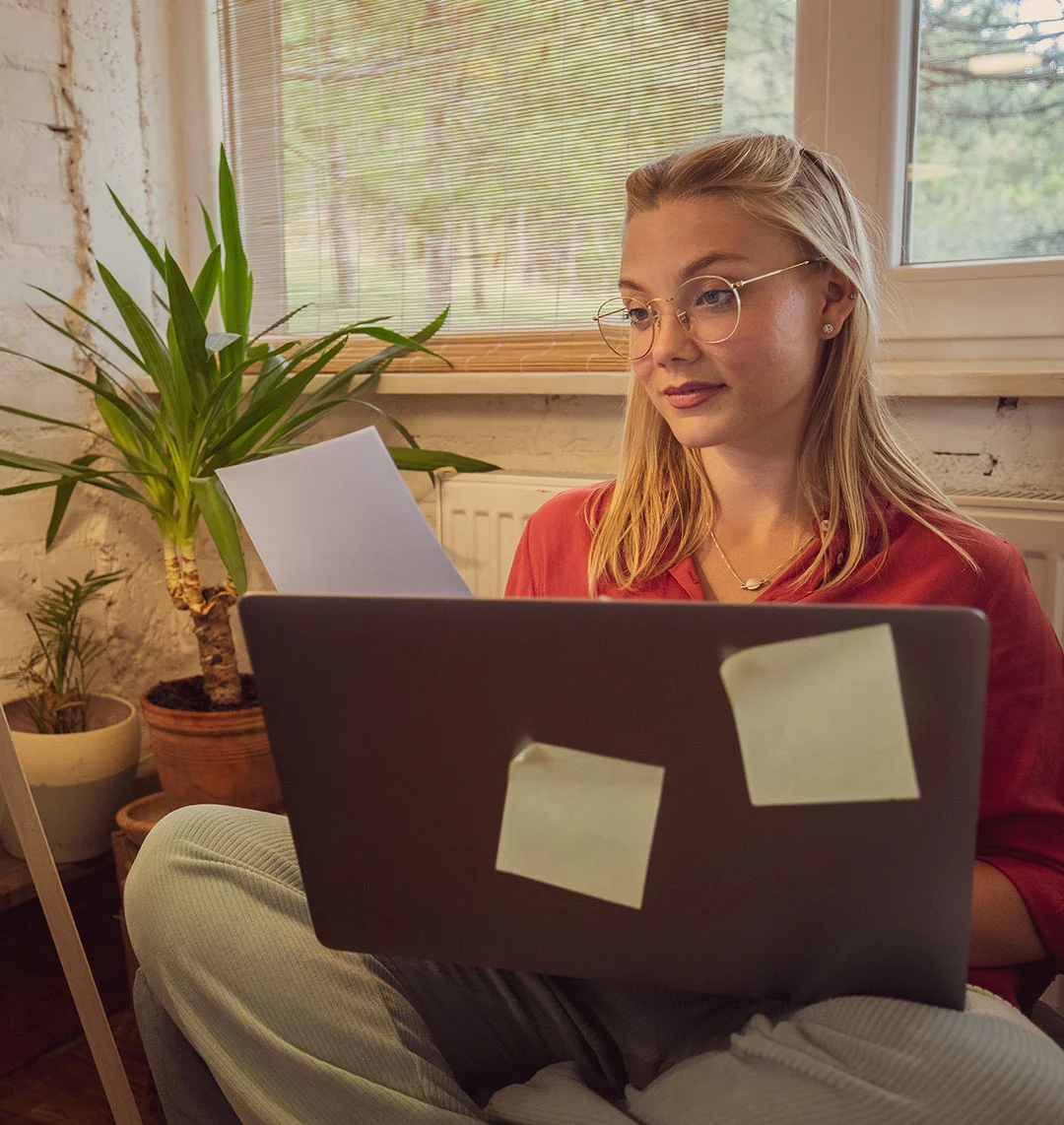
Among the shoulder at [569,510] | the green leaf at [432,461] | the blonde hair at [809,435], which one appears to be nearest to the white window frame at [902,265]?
the blonde hair at [809,435]

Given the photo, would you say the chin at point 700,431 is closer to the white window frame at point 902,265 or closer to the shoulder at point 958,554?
the shoulder at point 958,554

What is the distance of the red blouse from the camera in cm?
95

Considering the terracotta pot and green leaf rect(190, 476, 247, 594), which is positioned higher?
green leaf rect(190, 476, 247, 594)

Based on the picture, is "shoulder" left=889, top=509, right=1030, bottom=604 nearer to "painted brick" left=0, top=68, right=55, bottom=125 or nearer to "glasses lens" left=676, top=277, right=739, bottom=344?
"glasses lens" left=676, top=277, right=739, bottom=344

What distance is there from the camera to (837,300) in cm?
115

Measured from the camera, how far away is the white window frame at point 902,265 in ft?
4.67

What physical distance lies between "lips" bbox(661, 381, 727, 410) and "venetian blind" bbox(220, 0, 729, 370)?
2.03 ft

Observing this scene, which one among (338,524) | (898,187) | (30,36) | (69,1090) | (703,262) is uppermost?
(30,36)

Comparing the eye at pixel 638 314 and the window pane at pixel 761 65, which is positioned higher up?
the window pane at pixel 761 65

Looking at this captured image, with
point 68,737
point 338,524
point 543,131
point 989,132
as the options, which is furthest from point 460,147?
point 68,737

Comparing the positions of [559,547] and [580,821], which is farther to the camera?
[559,547]

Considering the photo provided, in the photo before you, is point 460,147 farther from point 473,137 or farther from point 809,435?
point 809,435

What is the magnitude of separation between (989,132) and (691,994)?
3.77ft

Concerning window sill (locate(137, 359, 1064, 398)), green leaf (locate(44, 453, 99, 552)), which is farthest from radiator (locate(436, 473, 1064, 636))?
green leaf (locate(44, 453, 99, 552))
